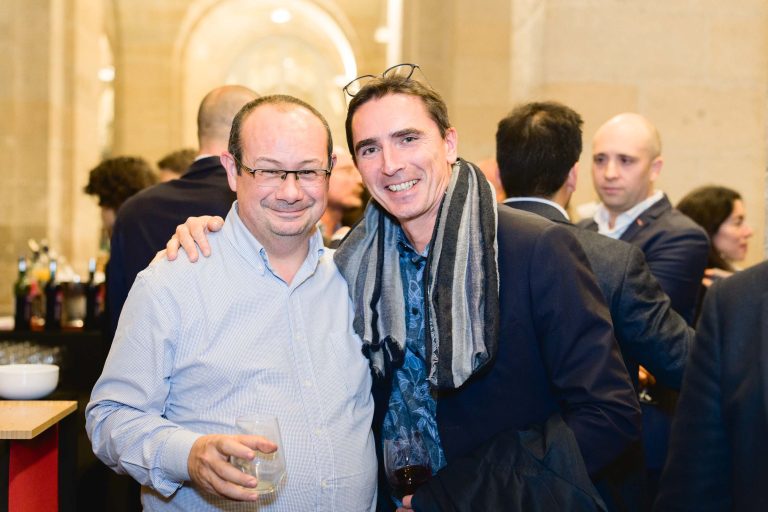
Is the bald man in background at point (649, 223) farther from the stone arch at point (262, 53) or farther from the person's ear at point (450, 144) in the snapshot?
the stone arch at point (262, 53)

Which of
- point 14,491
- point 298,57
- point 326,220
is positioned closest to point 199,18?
point 298,57

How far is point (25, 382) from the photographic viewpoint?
10.1 ft

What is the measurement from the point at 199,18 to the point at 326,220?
1209 cm

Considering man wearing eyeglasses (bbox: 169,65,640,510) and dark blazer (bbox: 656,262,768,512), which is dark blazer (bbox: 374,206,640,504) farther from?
dark blazer (bbox: 656,262,768,512)

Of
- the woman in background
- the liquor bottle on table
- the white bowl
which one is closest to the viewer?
the white bowl

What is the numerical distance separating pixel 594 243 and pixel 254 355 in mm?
1067

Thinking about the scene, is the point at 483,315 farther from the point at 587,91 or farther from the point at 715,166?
the point at 715,166

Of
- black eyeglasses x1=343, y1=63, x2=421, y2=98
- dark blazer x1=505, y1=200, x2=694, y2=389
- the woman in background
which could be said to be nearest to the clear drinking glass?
black eyeglasses x1=343, y1=63, x2=421, y2=98

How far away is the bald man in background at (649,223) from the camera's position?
307 centimetres

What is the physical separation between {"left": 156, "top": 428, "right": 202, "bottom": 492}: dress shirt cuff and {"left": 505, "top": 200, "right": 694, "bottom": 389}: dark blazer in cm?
117

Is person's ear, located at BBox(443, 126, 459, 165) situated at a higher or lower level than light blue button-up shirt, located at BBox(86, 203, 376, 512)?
higher

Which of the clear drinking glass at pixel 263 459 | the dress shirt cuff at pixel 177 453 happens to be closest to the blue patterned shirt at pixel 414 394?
the clear drinking glass at pixel 263 459

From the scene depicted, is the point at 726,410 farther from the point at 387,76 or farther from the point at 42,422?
the point at 42,422

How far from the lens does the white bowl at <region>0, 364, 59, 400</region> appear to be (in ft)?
10.0
